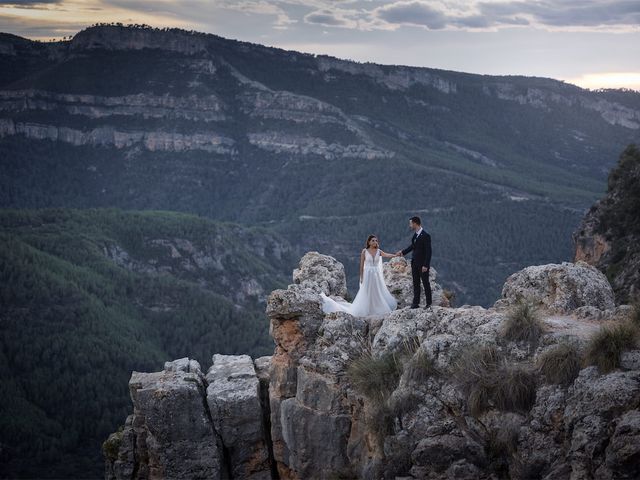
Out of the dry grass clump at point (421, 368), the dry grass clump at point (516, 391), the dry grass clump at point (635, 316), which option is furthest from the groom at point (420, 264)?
the dry grass clump at point (516, 391)

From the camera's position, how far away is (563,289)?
19.7m

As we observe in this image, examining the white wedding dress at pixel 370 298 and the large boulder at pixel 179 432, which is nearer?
the large boulder at pixel 179 432

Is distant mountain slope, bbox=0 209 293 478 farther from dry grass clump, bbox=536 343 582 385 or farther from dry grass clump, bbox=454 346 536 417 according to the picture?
dry grass clump, bbox=536 343 582 385

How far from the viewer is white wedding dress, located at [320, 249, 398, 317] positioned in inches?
841

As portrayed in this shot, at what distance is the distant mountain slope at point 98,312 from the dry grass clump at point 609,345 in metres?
58.3

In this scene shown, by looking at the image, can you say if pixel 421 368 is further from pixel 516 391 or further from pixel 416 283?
pixel 416 283

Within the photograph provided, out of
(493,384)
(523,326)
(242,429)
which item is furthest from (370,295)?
(493,384)

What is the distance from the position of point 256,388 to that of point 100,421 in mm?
59900

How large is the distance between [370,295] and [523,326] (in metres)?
5.86

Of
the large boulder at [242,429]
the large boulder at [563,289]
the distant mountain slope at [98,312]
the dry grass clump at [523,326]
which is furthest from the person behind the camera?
the distant mountain slope at [98,312]

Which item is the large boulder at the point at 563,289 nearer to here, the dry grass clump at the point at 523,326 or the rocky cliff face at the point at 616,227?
the dry grass clump at the point at 523,326

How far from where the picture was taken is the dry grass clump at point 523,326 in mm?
16578

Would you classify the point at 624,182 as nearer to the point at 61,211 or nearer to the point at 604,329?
the point at 604,329

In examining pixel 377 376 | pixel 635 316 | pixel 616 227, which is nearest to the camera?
pixel 635 316
